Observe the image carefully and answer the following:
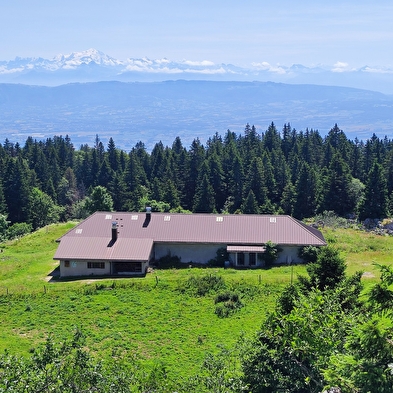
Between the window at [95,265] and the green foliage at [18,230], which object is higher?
the window at [95,265]

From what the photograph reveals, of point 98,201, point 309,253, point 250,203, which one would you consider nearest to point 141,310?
point 309,253

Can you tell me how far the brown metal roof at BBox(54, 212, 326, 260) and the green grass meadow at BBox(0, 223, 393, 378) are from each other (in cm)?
262

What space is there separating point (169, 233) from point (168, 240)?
1106mm

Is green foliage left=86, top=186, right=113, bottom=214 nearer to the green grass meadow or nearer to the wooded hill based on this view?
the wooded hill

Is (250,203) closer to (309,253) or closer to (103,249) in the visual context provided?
(309,253)

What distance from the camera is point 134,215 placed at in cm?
4484

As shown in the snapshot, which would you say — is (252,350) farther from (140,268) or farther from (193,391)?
(140,268)

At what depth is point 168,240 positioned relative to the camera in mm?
40844

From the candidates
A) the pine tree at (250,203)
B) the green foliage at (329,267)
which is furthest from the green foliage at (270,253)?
the pine tree at (250,203)

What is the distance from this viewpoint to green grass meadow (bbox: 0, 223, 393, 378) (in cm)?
2448

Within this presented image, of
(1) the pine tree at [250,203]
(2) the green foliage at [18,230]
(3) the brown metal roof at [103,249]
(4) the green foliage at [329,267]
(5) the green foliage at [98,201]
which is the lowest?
(2) the green foliage at [18,230]

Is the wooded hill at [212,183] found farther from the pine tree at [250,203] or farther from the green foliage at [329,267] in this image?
the green foliage at [329,267]

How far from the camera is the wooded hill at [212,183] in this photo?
71688mm

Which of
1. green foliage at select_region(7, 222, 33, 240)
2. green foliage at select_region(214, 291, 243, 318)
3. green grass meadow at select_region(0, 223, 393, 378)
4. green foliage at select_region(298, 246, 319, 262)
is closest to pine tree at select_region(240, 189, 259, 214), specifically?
green grass meadow at select_region(0, 223, 393, 378)
